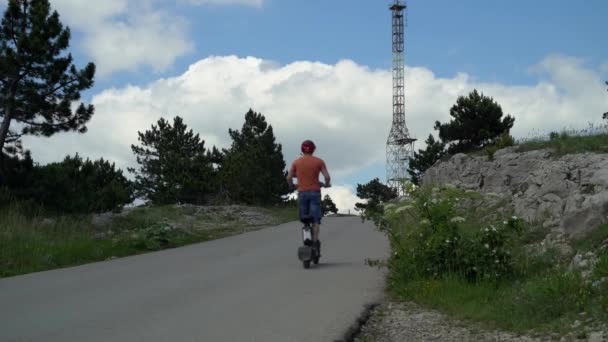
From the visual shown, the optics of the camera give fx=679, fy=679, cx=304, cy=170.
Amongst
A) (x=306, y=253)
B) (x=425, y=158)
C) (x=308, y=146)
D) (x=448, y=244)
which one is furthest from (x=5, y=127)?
(x=425, y=158)

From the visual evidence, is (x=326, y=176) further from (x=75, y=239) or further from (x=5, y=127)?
(x=5, y=127)

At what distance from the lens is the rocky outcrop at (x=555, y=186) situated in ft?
27.8

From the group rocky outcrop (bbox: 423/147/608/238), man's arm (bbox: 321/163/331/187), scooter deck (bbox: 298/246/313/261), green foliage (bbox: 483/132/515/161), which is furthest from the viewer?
green foliage (bbox: 483/132/515/161)

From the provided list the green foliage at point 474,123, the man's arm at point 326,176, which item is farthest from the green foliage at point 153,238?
the green foliage at point 474,123

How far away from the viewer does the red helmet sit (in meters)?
11.3

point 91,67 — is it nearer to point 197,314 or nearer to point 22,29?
point 22,29

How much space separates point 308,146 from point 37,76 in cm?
1569

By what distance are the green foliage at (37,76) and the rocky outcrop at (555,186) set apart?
13.9 m

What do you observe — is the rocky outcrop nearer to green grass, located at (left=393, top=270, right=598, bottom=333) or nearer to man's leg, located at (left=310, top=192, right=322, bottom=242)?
green grass, located at (left=393, top=270, right=598, bottom=333)

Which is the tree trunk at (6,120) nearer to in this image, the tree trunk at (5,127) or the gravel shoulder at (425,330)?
the tree trunk at (5,127)

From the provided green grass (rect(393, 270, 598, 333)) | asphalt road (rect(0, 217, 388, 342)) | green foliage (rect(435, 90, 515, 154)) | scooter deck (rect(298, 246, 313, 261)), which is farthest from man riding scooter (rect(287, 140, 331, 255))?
green foliage (rect(435, 90, 515, 154))

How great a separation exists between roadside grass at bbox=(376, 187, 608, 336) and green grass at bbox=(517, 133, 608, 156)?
7659 millimetres

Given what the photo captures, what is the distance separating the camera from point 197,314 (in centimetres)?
705

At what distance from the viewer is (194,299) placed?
7.99 metres
